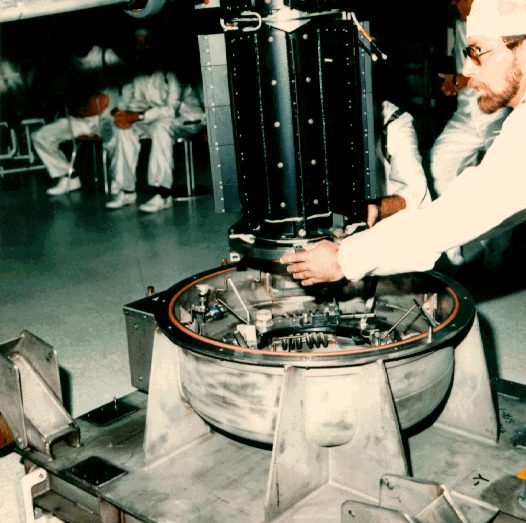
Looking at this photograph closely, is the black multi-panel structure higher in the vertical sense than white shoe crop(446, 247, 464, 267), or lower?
higher

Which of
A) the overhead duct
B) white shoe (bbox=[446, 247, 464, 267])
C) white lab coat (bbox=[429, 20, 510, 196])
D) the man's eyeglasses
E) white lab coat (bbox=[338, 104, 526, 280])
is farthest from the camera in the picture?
white shoe (bbox=[446, 247, 464, 267])

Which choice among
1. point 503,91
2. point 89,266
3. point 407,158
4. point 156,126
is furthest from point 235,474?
point 156,126

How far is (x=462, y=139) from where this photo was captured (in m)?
3.87

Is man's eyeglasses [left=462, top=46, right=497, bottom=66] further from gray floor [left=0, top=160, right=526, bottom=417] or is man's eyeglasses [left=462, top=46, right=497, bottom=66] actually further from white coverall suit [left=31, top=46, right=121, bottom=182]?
white coverall suit [left=31, top=46, right=121, bottom=182]

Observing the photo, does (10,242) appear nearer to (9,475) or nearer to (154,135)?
(154,135)

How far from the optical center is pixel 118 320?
11.8 ft

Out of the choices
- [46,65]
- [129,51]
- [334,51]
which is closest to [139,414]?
[334,51]

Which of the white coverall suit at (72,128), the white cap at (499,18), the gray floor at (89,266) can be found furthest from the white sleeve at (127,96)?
the white cap at (499,18)

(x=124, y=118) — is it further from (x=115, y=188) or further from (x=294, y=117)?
(x=294, y=117)

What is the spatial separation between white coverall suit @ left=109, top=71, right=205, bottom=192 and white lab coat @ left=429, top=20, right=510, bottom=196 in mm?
3078

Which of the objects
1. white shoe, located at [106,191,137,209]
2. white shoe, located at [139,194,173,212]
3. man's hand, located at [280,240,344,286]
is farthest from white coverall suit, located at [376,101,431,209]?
white shoe, located at [106,191,137,209]

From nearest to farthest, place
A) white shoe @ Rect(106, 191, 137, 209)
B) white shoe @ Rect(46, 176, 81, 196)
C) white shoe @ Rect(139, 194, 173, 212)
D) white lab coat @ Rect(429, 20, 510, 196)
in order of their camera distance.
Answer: white lab coat @ Rect(429, 20, 510, 196) → white shoe @ Rect(139, 194, 173, 212) → white shoe @ Rect(106, 191, 137, 209) → white shoe @ Rect(46, 176, 81, 196)

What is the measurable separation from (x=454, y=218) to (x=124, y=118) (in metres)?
5.28

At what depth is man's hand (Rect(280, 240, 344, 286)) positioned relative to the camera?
1726mm
